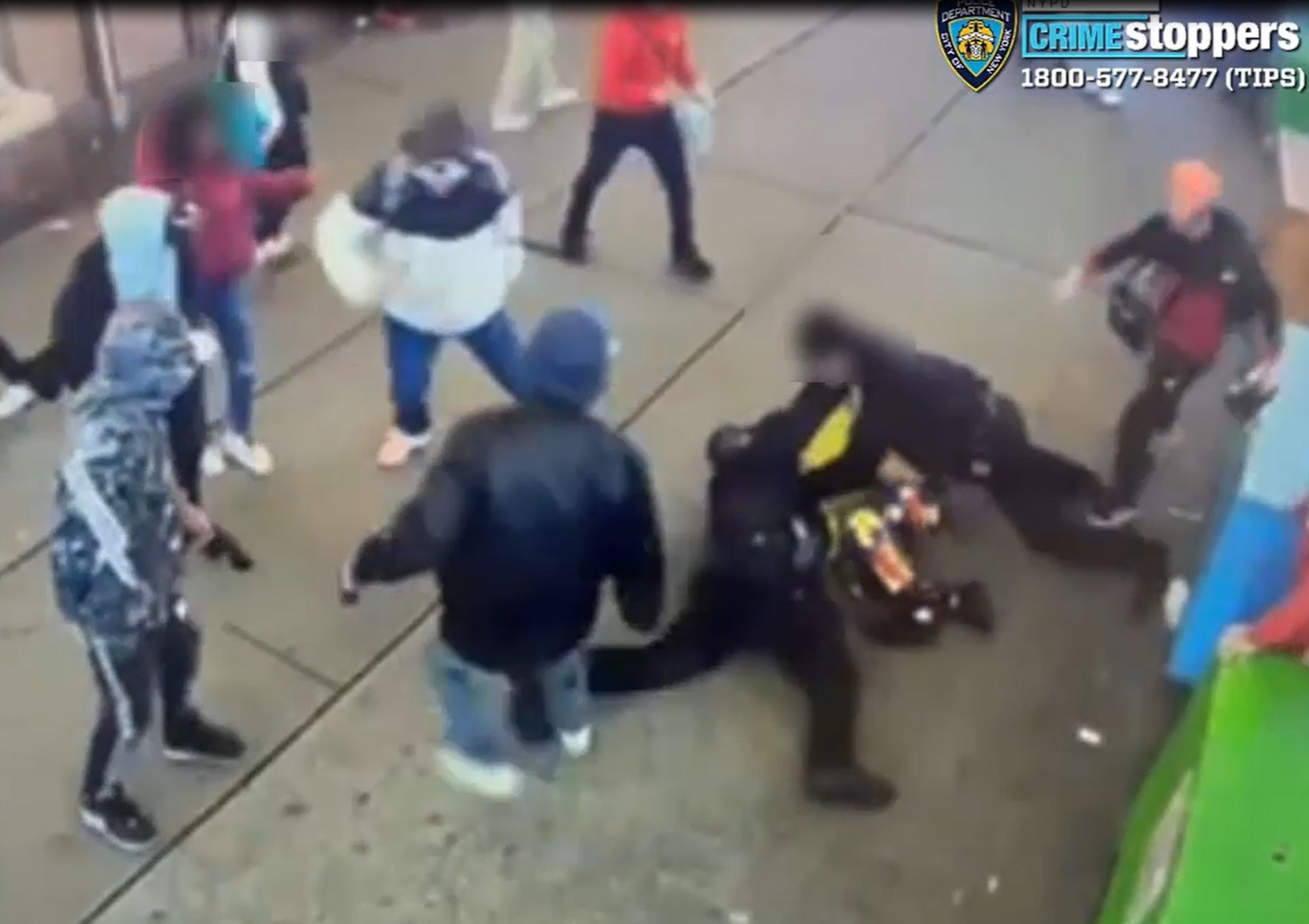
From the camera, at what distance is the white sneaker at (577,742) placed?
11.5ft

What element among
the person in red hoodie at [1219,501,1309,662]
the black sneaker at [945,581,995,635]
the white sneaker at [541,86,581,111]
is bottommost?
the black sneaker at [945,581,995,635]

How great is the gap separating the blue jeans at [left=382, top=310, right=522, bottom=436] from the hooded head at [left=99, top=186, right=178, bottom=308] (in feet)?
2.28

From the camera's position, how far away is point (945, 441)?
4.00 m

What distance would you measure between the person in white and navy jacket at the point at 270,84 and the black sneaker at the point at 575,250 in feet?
2.91

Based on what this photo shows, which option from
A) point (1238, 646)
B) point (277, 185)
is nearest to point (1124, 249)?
point (1238, 646)

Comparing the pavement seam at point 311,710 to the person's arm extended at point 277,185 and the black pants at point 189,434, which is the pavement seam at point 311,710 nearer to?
the black pants at point 189,434

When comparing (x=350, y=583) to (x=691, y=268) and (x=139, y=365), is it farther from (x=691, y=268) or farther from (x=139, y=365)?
(x=691, y=268)

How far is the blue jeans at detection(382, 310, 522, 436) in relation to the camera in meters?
3.98

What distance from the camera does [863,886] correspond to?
3.27 m

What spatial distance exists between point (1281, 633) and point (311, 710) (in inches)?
81.5

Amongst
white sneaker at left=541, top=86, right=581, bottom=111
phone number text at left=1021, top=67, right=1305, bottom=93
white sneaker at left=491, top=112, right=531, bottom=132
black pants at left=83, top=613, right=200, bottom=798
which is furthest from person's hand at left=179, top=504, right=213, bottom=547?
phone number text at left=1021, top=67, right=1305, bottom=93

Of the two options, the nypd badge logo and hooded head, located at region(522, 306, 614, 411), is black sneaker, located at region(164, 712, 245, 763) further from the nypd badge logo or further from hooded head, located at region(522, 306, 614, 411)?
the nypd badge logo

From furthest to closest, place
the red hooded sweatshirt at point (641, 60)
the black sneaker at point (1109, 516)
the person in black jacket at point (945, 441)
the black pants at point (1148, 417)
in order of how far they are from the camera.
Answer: the red hooded sweatshirt at point (641, 60) → the black sneaker at point (1109, 516) → the black pants at point (1148, 417) → the person in black jacket at point (945, 441)

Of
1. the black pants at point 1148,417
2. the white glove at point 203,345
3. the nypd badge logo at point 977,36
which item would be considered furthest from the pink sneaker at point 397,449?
the nypd badge logo at point 977,36
